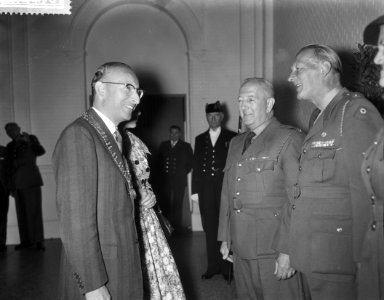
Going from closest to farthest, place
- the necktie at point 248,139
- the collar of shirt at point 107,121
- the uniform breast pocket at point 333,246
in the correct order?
the uniform breast pocket at point 333,246
the collar of shirt at point 107,121
the necktie at point 248,139

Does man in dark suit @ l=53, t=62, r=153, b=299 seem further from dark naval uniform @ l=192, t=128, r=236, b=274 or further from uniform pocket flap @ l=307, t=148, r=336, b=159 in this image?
dark naval uniform @ l=192, t=128, r=236, b=274

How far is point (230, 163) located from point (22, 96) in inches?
187

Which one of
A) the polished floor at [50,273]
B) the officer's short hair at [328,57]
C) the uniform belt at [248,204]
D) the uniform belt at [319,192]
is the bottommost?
the polished floor at [50,273]

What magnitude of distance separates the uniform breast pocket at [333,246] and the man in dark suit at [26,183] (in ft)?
16.0

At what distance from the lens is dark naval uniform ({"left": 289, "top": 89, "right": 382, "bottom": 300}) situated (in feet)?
5.61

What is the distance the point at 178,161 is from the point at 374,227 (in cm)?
508

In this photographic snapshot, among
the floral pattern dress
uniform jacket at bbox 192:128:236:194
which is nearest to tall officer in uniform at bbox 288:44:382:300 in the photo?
the floral pattern dress

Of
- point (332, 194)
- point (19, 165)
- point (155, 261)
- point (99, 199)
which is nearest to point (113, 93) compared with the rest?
point (99, 199)

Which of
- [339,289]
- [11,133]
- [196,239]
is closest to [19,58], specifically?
[11,133]

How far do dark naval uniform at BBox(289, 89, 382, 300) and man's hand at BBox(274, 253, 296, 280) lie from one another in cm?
12

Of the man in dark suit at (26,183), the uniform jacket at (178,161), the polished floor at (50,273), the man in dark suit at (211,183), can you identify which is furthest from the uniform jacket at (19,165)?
the man in dark suit at (211,183)

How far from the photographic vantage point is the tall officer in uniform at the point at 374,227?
1507 millimetres

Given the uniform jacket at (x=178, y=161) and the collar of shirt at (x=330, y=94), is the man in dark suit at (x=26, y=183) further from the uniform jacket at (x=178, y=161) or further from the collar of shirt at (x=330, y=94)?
the collar of shirt at (x=330, y=94)

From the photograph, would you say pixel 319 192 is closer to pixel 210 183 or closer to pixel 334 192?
pixel 334 192
